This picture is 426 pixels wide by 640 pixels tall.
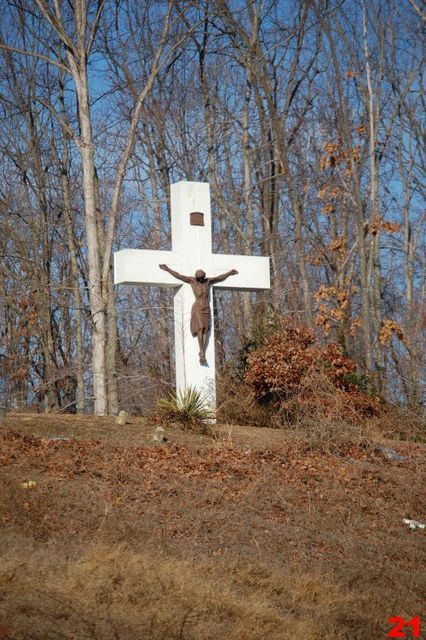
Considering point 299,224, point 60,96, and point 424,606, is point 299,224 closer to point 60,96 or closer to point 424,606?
point 60,96

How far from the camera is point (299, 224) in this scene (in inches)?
1204

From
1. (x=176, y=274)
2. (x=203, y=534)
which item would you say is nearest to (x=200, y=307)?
(x=176, y=274)

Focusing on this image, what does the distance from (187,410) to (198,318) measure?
6.09 feet

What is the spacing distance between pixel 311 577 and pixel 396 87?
21961mm

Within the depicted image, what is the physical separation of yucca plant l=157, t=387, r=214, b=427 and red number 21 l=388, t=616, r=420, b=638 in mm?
7425

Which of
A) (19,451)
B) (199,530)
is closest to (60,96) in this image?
(19,451)

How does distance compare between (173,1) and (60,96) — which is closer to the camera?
(173,1)

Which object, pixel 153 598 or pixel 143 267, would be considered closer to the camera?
pixel 153 598

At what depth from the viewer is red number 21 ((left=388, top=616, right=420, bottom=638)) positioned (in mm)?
8296

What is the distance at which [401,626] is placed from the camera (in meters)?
8.49

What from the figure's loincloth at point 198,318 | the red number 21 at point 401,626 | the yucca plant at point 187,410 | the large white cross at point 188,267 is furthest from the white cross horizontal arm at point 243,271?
the red number 21 at point 401,626

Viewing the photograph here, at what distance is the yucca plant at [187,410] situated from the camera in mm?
15977

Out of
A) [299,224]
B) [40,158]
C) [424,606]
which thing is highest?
[40,158]

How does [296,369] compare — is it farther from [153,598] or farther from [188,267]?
[153,598]
